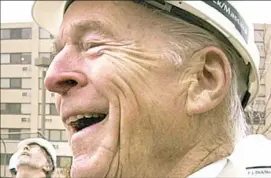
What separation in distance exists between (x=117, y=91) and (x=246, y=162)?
0.78 feet

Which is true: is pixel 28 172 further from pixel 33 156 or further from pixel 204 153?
pixel 204 153

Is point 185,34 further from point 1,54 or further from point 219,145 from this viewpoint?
point 1,54

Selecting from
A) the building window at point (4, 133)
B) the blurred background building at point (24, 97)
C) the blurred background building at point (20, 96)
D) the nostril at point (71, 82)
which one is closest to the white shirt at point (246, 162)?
the nostril at point (71, 82)

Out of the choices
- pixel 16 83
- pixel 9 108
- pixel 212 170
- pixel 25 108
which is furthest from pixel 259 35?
pixel 16 83

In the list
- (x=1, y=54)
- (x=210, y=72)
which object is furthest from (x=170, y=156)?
(x=1, y=54)

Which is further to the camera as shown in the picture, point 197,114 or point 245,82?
point 245,82

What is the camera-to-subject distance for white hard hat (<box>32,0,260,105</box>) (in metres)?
0.75

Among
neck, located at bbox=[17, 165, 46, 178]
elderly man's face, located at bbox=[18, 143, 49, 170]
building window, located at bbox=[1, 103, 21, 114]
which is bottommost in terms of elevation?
neck, located at bbox=[17, 165, 46, 178]

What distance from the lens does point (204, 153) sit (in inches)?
31.7

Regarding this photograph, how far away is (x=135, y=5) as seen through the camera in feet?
2.61

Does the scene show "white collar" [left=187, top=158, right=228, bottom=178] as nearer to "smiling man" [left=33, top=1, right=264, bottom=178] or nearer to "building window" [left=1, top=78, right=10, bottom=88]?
"smiling man" [left=33, top=1, right=264, bottom=178]

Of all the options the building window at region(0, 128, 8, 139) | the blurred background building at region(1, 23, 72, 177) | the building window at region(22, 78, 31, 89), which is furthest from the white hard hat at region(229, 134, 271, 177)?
the building window at region(0, 128, 8, 139)

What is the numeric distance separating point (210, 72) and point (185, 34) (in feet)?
0.23

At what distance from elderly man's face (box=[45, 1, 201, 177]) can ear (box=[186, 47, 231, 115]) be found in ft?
0.06
